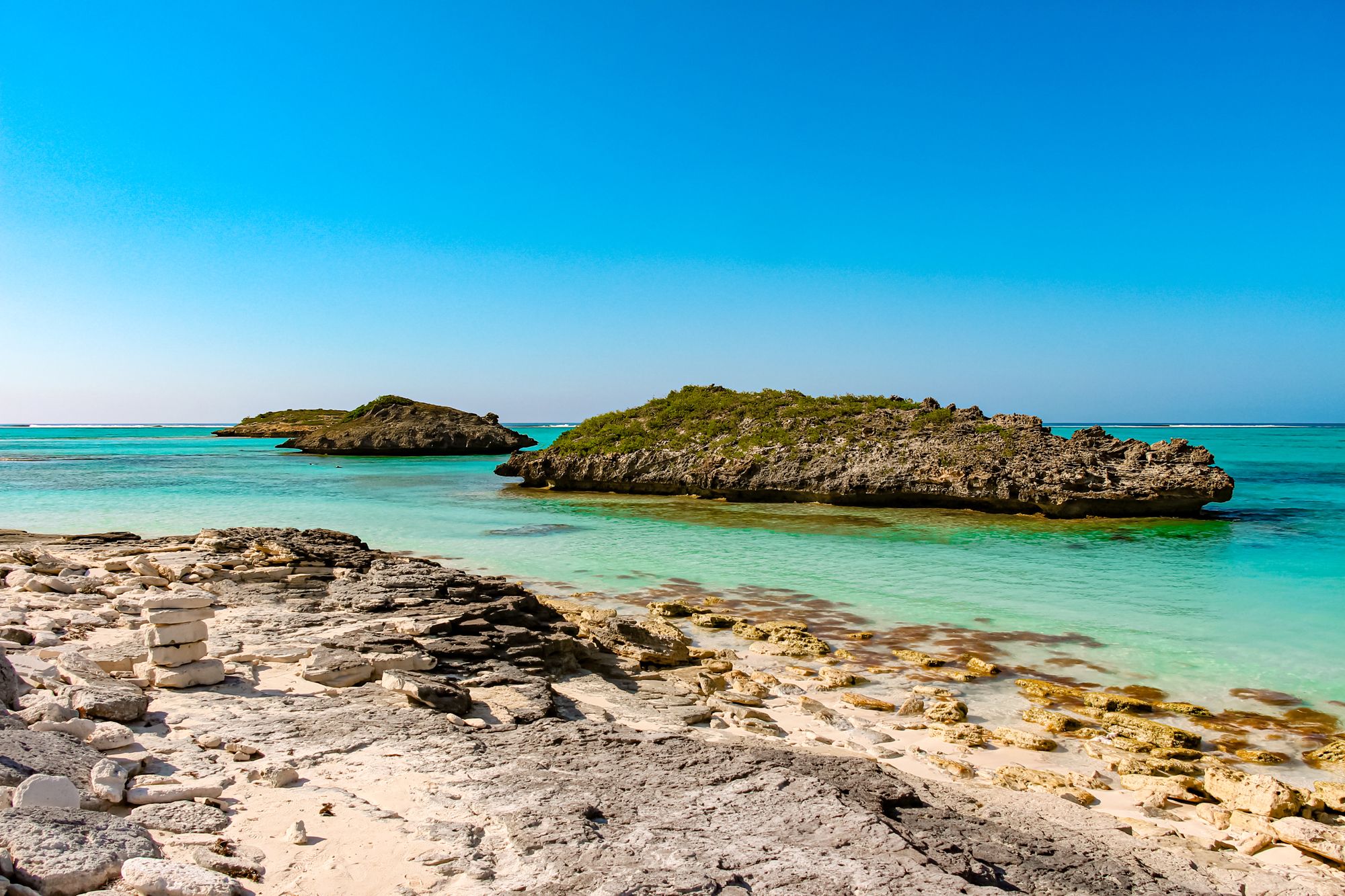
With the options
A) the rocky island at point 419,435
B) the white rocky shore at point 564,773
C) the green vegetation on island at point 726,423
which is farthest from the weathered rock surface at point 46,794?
the rocky island at point 419,435

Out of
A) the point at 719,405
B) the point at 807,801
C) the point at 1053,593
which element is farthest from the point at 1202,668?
the point at 719,405

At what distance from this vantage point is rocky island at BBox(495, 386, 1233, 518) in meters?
23.3

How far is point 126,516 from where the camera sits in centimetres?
2245

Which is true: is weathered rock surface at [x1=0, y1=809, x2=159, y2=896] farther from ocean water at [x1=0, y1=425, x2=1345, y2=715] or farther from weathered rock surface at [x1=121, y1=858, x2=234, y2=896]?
ocean water at [x1=0, y1=425, x2=1345, y2=715]

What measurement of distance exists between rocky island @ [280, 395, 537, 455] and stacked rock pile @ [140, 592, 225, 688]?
6142cm

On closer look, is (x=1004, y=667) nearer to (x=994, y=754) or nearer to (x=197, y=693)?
(x=994, y=754)

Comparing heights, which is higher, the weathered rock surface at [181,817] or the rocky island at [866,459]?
the rocky island at [866,459]

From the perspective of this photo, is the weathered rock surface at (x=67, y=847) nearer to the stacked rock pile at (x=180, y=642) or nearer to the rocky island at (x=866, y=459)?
the stacked rock pile at (x=180, y=642)

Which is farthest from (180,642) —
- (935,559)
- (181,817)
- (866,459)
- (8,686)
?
(866,459)

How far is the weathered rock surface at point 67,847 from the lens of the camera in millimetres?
2822

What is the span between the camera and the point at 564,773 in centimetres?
453

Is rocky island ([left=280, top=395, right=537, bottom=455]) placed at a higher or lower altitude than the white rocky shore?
higher

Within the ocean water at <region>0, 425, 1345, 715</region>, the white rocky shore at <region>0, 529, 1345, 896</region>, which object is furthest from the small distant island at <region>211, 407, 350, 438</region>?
the white rocky shore at <region>0, 529, 1345, 896</region>

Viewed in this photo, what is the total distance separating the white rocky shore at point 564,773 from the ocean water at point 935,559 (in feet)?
6.63
